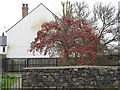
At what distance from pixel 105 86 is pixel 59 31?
398cm

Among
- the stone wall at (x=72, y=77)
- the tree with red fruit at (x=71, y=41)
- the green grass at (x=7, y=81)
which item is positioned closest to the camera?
the green grass at (x=7, y=81)

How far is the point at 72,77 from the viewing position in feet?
23.1

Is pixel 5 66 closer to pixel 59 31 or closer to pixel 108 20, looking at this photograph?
pixel 59 31

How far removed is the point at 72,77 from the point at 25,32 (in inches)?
515

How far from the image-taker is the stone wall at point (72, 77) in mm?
7035

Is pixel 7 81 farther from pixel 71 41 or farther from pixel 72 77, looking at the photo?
pixel 71 41

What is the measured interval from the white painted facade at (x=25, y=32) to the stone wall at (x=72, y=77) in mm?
11668

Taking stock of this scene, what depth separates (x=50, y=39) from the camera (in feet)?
31.1

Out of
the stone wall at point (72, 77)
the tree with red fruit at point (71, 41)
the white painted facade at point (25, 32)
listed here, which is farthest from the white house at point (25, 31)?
the stone wall at point (72, 77)

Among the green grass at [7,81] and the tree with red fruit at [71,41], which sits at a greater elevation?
the tree with red fruit at [71,41]

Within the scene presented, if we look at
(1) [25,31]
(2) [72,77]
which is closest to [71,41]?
(2) [72,77]

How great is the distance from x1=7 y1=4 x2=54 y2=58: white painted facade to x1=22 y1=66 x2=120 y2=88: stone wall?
11.7 meters

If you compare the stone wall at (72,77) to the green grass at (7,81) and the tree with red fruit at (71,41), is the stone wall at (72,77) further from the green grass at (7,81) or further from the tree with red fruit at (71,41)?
the tree with red fruit at (71,41)

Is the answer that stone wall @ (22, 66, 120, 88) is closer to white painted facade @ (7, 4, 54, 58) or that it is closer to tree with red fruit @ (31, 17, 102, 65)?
tree with red fruit @ (31, 17, 102, 65)
